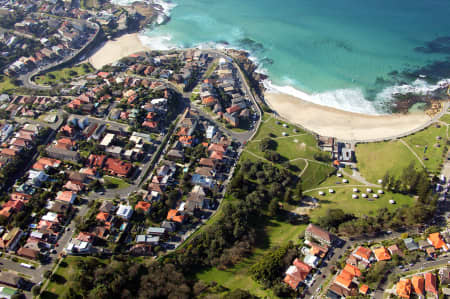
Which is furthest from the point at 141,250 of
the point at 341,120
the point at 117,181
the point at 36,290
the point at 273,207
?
the point at 341,120

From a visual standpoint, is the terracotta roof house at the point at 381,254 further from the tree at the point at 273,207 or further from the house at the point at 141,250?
the house at the point at 141,250

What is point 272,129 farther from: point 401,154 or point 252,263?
point 252,263

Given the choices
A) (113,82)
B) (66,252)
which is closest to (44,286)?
(66,252)

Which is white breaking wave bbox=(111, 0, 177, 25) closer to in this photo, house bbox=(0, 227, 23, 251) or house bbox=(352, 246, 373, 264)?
house bbox=(0, 227, 23, 251)

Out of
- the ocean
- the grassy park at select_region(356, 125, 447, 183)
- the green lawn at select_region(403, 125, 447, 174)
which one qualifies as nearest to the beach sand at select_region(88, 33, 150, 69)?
the ocean

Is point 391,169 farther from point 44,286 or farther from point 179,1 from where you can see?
point 179,1

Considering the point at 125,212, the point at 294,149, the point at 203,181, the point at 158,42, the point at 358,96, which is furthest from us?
the point at 158,42

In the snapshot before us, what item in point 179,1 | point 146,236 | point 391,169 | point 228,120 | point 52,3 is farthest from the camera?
point 179,1
